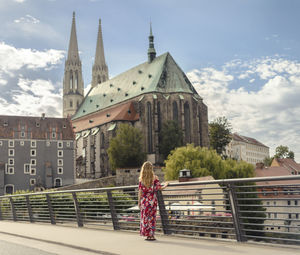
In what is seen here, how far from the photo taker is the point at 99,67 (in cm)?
11175

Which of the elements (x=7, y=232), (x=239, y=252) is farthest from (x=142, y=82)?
(x=239, y=252)

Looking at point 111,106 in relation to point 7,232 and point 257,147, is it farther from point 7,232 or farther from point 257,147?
point 257,147

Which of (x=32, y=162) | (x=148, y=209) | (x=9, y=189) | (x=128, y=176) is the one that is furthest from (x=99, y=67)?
(x=148, y=209)

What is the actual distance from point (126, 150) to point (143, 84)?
681 inches

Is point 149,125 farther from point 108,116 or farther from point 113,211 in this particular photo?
point 113,211

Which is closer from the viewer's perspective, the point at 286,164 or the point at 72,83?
the point at 286,164

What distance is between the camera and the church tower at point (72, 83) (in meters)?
107

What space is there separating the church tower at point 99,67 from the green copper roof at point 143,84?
14241mm

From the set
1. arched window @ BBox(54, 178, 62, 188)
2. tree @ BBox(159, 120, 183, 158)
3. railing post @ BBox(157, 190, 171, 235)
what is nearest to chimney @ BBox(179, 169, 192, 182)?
tree @ BBox(159, 120, 183, 158)

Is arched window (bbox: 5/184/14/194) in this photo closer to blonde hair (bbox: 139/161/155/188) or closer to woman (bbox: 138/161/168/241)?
woman (bbox: 138/161/168/241)

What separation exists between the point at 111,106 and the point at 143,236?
78.0 metres

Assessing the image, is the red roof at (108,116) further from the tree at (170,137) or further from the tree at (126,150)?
the tree at (170,137)

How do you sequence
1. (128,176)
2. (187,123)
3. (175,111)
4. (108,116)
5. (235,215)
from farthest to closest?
(108,116) < (175,111) < (187,123) < (128,176) < (235,215)

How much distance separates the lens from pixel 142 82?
8006 centimetres
